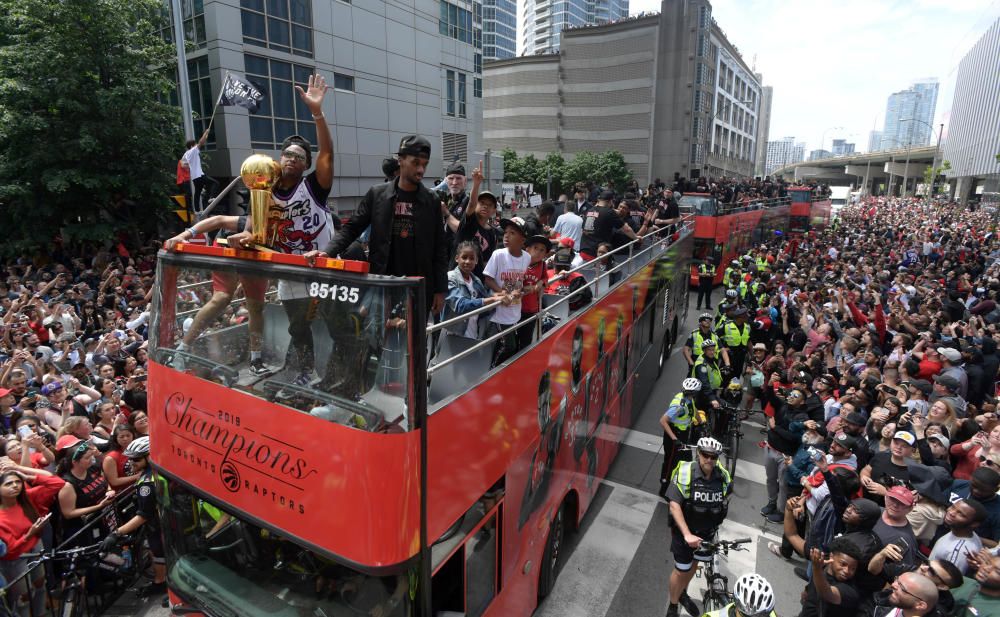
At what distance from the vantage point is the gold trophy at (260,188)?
131 inches

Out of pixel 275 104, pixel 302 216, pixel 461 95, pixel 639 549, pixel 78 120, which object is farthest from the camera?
pixel 461 95

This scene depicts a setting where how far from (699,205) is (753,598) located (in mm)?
18548

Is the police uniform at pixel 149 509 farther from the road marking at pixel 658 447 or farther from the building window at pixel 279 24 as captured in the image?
the building window at pixel 279 24

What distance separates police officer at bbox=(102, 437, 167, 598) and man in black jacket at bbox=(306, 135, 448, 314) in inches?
139

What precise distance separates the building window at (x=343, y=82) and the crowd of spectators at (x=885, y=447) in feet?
67.4

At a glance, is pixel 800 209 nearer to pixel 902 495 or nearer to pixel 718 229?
pixel 718 229

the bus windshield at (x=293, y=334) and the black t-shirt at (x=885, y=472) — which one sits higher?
the bus windshield at (x=293, y=334)

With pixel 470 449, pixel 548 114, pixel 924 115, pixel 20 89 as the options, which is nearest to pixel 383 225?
pixel 470 449

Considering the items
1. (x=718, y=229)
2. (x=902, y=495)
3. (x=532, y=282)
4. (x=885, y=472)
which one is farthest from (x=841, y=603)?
(x=718, y=229)

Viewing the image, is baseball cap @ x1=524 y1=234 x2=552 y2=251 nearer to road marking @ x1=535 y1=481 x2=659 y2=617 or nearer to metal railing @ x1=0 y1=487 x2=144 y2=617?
road marking @ x1=535 y1=481 x2=659 y2=617

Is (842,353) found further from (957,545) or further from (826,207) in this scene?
(826,207)

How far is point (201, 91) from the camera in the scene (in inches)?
848

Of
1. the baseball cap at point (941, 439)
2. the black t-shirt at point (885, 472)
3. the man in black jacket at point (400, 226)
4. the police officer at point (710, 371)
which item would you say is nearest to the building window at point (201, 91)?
the police officer at point (710, 371)

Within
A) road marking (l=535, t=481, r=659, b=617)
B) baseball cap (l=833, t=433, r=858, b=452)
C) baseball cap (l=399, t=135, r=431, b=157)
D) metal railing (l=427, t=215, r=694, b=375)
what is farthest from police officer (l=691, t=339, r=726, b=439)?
baseball cap (l=399, t=135, r=431, b=157)
